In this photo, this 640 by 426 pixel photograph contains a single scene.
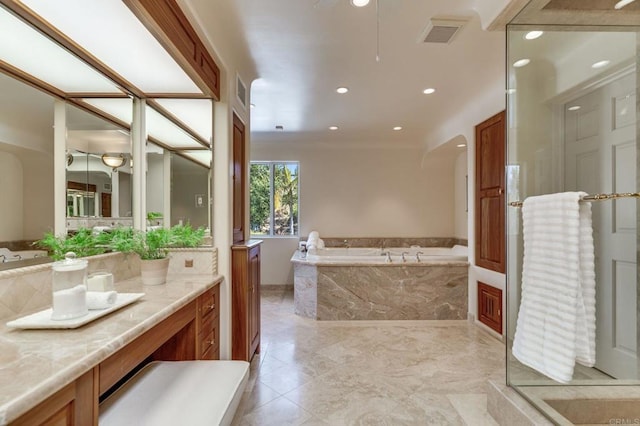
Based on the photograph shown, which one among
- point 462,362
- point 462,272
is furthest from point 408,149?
point 462,362

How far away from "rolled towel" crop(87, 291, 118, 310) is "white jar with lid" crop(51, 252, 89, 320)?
66 millimetres

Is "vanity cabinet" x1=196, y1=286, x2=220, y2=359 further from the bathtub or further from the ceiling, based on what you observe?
the bathtub

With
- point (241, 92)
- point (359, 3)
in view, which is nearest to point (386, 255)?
point (241, 92)

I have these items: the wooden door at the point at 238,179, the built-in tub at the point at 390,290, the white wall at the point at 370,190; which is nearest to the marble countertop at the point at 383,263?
the built-in tub at the point at 390,290

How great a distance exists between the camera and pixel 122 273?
197 cm

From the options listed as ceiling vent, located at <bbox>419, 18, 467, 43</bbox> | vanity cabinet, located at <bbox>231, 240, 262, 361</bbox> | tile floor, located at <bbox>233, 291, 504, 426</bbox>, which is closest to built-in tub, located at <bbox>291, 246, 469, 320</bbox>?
tile floor, located at <bbox>233, 291, 504, 426</bbox>

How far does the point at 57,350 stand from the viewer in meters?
Answer: 0.90

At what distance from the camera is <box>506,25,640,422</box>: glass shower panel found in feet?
7.03

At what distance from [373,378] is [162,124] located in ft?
8.48

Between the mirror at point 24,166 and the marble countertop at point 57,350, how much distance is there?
15.8 inches

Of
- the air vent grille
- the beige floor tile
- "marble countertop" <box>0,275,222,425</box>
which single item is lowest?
the beige floor tile

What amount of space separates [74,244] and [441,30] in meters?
2.65

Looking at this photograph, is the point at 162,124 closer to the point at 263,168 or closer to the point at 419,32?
the point at 419,32

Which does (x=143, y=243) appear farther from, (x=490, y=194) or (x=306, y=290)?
(x=490, y=194)
